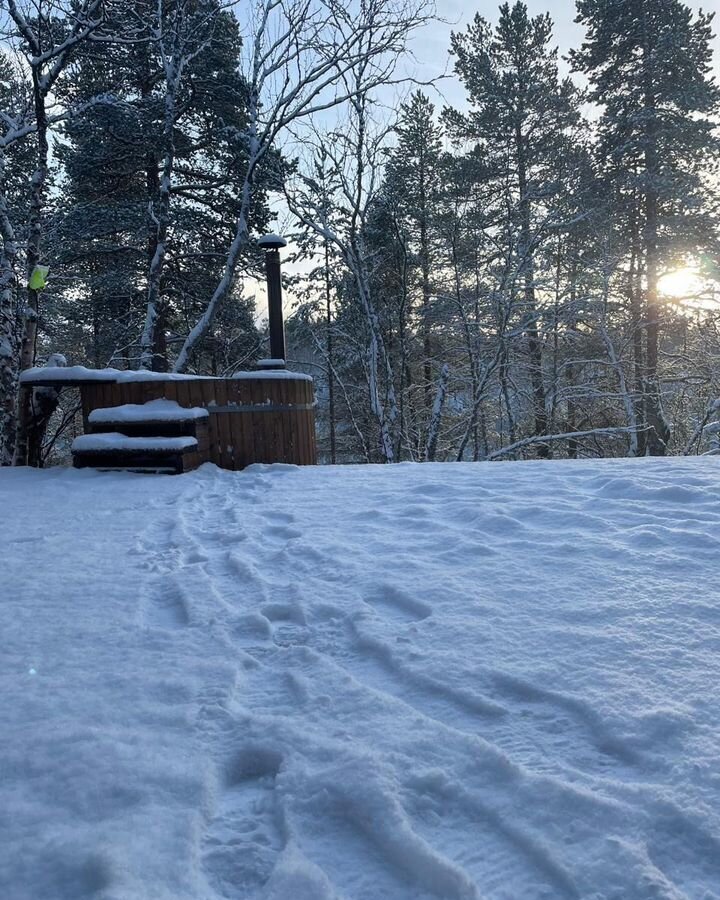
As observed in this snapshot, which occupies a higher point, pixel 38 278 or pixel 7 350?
pixel 38 278

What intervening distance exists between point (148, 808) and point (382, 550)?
5.37ft

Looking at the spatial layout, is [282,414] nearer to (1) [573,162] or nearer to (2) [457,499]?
(2) [457,499]

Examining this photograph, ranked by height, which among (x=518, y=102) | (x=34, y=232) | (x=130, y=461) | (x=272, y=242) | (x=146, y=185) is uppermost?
(x=518, y=102)

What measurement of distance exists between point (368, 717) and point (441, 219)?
15.0m

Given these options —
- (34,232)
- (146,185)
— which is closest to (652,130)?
(146,185)

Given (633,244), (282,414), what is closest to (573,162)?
(633,244)

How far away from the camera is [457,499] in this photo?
11.4 ft

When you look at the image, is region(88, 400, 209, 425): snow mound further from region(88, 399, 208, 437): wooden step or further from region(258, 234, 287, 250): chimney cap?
region(258, 234, 287, 250): chimney cap

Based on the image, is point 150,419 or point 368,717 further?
point 150,419

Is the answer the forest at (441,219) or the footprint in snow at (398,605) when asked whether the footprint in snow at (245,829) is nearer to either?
the footprint in snow at (398,605)

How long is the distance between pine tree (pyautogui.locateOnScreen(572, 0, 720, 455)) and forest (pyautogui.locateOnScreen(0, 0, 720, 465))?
48 mm

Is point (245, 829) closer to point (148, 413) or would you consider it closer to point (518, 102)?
point (148, 413)

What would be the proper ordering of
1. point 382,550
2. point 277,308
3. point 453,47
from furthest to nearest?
point 453,47 → point 277,308 → point 382,550

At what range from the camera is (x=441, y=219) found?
Answer: 1449 centimetres
